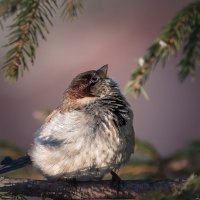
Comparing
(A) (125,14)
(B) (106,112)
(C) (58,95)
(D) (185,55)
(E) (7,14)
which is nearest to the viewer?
(E) (7,14)

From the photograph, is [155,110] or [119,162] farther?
[155,110]

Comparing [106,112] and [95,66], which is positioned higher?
[95,66]

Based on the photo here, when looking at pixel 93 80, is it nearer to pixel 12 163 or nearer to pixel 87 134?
pixel 87 134

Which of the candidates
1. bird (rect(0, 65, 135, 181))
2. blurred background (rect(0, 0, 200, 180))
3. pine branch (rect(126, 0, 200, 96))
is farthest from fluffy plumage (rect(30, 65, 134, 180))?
blurred background (rect(0, 0, 200, 180))

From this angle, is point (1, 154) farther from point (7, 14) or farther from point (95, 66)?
point (95, 66)

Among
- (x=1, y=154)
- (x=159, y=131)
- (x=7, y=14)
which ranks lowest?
(x=159, y=131)

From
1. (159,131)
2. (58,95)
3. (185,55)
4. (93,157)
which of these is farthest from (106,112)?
(58,95)

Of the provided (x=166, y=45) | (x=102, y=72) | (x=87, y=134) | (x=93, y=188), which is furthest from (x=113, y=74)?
(x=93, y=188)
